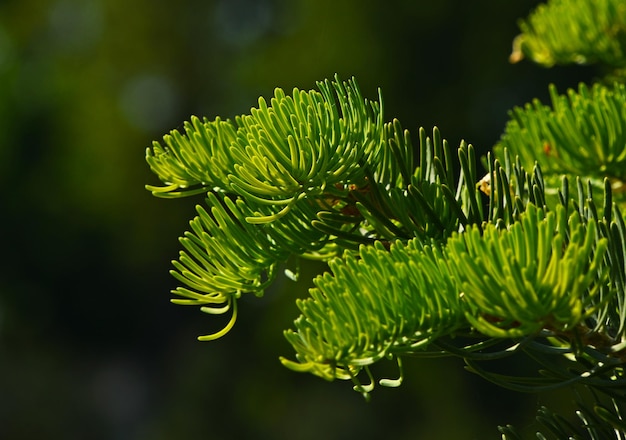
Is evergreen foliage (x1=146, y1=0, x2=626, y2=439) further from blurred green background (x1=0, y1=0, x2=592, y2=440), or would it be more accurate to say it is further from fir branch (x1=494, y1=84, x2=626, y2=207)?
blurred green background (x1=0, y1=0, x2=592, y2=440)

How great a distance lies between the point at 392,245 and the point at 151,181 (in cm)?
349

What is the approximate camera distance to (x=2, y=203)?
15.1ft

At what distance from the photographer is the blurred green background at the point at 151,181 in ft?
12.0

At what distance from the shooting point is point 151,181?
3650 millimetres

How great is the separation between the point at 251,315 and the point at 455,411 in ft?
3.52

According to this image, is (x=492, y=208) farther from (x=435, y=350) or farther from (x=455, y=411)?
(x=455, y=411)


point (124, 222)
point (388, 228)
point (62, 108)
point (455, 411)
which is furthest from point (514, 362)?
point (388, 228)

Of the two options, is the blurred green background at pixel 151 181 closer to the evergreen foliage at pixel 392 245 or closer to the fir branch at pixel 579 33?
the fir branch at pixel 579 33

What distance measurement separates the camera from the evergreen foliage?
0.21m

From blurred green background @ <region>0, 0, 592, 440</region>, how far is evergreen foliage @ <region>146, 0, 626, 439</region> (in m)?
3.22

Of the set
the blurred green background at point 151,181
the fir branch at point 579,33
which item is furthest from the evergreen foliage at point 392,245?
the blurred green background at point 151,181

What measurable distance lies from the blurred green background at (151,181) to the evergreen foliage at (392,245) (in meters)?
3.22

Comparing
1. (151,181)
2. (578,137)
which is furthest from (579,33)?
(151,181)

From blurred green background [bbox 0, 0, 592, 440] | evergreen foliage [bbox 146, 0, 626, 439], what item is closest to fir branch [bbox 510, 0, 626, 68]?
evergreen foliage [bbox 146, 0, 626, 439]
